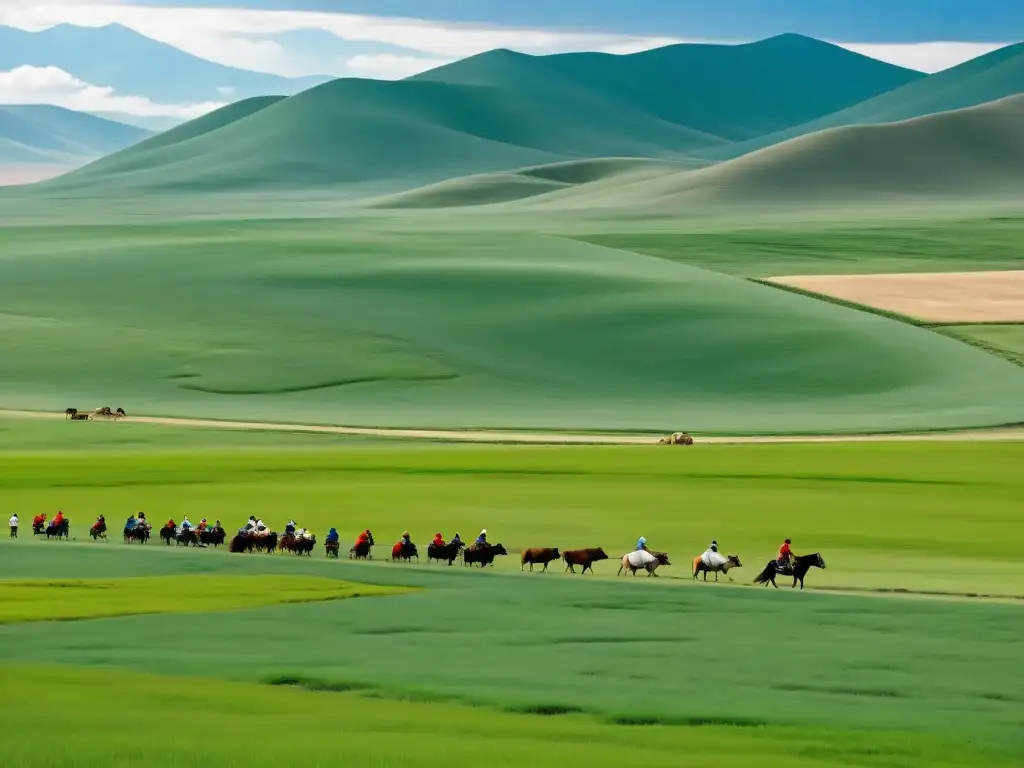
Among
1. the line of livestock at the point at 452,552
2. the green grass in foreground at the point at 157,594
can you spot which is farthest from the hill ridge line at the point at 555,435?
the green grass in foreground at the point at 157,594

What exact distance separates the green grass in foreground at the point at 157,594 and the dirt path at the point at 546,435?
28.5 meters

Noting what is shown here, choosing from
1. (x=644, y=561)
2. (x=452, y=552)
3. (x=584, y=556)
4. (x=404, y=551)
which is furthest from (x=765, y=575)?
(x=404, y=551)

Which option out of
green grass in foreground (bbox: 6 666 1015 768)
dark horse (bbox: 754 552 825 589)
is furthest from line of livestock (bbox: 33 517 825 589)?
green grass in foreground (bbox: 6 666 1015 768)

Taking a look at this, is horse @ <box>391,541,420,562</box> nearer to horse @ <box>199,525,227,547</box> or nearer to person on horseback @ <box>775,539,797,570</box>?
horse @ <box>199,525,227,547</box>

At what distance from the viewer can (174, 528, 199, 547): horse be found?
3553cm

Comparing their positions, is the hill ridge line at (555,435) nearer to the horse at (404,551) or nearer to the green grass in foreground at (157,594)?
the horse at (404,551)

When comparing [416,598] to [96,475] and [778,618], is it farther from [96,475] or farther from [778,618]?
[96,475]

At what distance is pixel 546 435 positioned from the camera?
202 ft

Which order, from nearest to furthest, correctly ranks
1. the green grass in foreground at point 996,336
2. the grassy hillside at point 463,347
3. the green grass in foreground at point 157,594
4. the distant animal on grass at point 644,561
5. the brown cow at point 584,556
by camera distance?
the green grass in foreground at point 157,594
the distant animal on grass at point 644,561
the brown cow at point 584,556
the grassy hillside at point 463,347
the green grass in foreground at point 996,336

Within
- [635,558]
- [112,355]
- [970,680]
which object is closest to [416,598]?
[635,558]

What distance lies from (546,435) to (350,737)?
142 feet

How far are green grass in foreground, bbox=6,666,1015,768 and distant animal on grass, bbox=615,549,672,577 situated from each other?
11705 millimetres

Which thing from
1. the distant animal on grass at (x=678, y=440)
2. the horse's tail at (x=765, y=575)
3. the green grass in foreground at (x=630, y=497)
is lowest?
the horse's tail at (x=765, y=575)

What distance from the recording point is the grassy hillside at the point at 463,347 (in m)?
70.1
